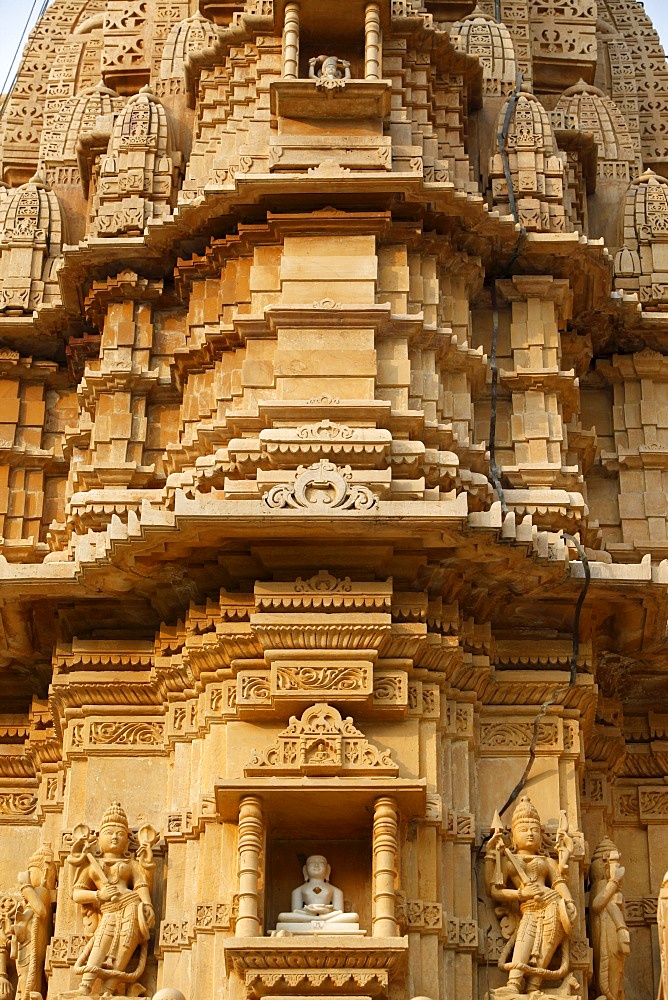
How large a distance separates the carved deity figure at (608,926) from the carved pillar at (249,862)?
2909 mm

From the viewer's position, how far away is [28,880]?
19.8 m

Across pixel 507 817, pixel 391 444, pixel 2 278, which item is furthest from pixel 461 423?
pixel 2 278

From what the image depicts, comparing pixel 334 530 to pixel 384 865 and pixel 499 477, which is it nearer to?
pixel 499 477

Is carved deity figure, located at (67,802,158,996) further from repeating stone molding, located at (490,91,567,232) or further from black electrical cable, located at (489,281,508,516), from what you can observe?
repeating stone molding, located at (490,91,567,232)

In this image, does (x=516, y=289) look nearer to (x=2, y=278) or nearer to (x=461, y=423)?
(x=461, y=423)

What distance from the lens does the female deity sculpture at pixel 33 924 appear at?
19328 mm

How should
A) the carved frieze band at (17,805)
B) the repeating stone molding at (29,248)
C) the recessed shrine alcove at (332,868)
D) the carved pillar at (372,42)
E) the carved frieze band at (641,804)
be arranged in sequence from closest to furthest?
the recessed shrine alcove at (332,868), the carved frieze band at (17,805), the carved frieze band at (641,804), the carved pillar at (372,42), the repeating stone molding at (29,248)

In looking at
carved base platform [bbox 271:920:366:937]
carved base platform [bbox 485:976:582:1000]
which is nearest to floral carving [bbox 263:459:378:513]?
carved base platform [bbox 271:920:366:937]

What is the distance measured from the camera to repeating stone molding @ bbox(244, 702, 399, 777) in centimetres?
1880

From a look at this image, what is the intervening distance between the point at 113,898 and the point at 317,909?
163cm

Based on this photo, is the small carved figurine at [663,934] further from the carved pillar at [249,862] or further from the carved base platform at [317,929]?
the carved pillar at [249,862]

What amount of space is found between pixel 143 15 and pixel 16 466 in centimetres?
584

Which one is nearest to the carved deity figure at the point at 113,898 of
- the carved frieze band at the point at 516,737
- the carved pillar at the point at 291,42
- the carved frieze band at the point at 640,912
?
the carved frieze band at the point at 516,737

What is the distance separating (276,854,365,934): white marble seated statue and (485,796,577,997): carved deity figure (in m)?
1.24
